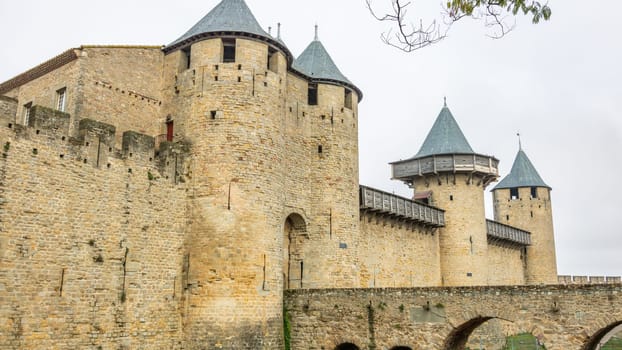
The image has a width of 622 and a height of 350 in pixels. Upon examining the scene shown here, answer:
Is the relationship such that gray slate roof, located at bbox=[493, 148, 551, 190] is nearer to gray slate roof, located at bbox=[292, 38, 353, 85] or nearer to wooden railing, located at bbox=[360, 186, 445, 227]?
wooden railing, located at bbox=[360, 186, 445, 227]

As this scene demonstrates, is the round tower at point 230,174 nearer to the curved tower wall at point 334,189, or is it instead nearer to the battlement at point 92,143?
the battlement at point 92,143

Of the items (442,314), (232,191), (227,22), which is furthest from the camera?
(227,22)

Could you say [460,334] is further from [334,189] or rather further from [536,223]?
[536,223]

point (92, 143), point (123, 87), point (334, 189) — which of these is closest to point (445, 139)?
point (334, 189)

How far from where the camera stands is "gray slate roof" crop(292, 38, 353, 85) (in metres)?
24.7

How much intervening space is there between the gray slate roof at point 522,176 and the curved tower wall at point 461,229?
13002 mm

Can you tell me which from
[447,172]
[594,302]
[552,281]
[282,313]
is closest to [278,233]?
[282,313]

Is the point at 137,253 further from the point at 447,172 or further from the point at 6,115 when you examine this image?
the point at 447,172

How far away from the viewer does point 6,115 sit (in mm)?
14992

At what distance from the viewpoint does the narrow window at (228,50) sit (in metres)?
20.6

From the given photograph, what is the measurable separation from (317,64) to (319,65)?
0.41 ft

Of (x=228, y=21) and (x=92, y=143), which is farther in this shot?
(x=228, y=21)

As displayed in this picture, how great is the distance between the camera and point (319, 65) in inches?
995

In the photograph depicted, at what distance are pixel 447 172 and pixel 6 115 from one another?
2326cm
